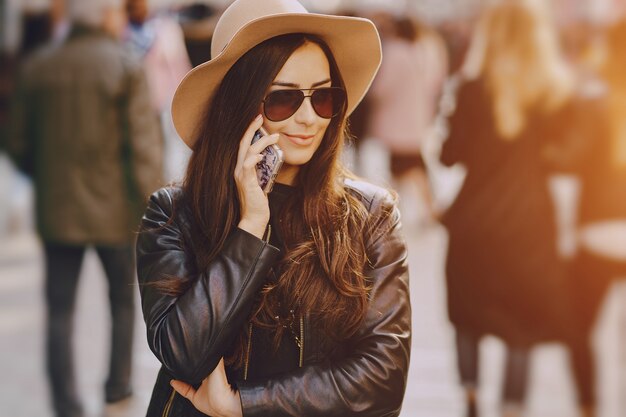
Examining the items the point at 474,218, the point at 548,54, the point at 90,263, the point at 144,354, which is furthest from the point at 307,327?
the point at 90,263

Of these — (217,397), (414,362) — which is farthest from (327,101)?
(414,362)

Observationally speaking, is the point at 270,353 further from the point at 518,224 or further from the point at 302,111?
the point at 518,224

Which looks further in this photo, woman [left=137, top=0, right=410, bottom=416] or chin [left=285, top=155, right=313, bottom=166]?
chin [left=285, top=155, right=313, bottom=166]

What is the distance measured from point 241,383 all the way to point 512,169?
2.88 m

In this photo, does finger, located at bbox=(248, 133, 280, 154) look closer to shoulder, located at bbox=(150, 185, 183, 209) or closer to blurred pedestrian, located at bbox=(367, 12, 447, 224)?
shoulder, located at bbox=(150, 185, 183, 209)

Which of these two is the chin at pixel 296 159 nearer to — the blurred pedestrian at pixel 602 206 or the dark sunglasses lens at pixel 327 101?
the dark sunglasses lens at pixel 327 101

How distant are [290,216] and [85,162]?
9.84ft

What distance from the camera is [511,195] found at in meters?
4.81

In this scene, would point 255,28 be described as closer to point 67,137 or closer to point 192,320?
point 192,320

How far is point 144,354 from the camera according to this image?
20.9 feet

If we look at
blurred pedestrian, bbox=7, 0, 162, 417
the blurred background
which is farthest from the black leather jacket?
blurred pedestrian, bbox=7, 0, 162, 417

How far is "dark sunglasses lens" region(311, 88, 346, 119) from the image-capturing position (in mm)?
2270

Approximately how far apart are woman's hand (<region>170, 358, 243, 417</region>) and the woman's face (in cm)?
46

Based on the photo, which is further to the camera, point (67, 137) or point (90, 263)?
point (90, 263)
